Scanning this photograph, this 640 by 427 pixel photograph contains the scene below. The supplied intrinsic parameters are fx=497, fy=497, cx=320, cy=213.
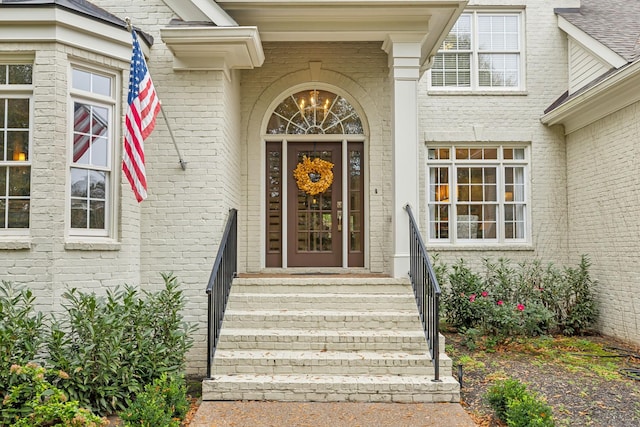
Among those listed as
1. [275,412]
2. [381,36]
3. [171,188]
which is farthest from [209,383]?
[381,36]

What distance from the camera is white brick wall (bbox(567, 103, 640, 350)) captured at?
7.36 metres

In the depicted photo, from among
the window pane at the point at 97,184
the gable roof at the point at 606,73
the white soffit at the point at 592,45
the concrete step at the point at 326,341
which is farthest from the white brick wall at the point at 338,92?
the white soffit at the point at 592,45

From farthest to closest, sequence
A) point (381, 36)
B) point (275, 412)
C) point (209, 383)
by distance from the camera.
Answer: point (381, 36) < point (209, 383) < point (275, 412)

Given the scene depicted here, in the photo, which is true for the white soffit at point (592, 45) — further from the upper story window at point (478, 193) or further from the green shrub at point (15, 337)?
the green shrub at point (15, 337)

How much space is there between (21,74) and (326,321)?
419 centimetres

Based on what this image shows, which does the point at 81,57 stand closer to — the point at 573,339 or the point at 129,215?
the point at 129,215

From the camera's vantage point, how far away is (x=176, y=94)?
238 inches

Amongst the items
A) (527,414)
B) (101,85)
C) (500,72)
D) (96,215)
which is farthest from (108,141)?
(500,72)

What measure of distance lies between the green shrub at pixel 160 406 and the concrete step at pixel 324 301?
4.58 ft

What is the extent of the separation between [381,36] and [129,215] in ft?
12.7

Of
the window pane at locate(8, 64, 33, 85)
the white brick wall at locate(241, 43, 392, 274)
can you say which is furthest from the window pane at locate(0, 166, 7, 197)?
the white brick wall at locate(241, 43, 392, 274)

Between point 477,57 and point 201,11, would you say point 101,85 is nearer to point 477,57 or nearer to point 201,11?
point 201,11

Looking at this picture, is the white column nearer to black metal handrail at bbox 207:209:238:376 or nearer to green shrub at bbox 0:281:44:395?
black metal handrail at bbox 207:209:238:376

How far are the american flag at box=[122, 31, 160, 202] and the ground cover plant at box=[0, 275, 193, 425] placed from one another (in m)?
1.16
